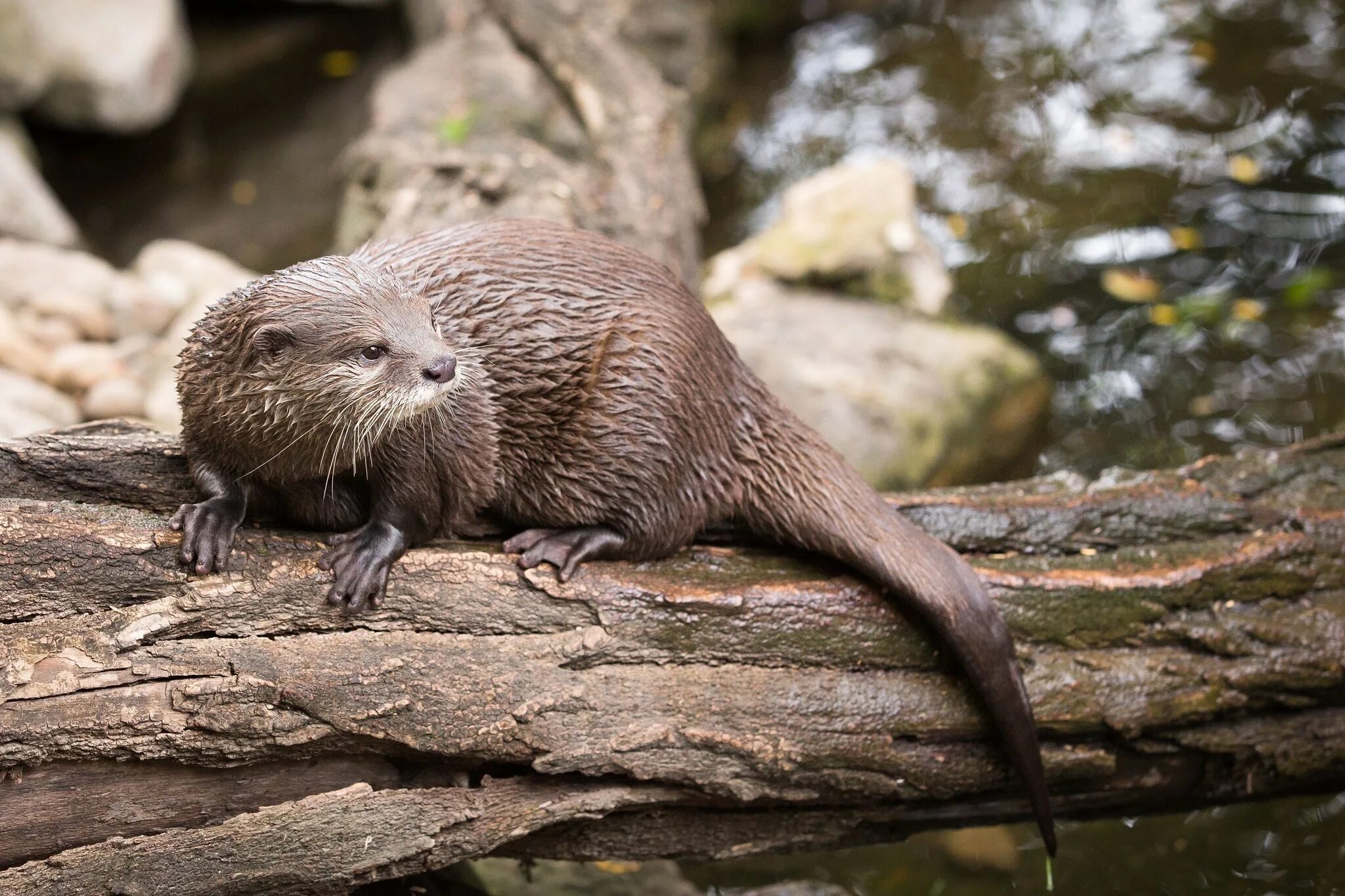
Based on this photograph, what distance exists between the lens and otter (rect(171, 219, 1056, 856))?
180 centimetres

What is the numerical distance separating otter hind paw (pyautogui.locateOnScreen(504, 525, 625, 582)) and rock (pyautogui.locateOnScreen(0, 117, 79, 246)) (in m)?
3.23

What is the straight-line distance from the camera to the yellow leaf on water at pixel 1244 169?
4754 millimetres

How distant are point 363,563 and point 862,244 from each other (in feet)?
9.28

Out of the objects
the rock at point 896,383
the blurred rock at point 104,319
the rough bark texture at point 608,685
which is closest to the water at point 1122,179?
the rock at point 896,383

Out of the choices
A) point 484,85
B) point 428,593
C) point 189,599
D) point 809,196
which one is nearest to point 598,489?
point 428,593

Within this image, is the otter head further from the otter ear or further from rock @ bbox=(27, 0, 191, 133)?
rock @ bbox=(27, 0, 191, 133)

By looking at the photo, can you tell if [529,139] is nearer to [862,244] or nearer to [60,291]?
[862,244]

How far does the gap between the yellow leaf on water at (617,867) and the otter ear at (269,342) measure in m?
1.52

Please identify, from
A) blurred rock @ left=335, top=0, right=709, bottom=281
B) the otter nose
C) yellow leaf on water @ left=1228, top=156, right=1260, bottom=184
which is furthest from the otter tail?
yellow leaf on water @ left=1228, top=156, right=1260, bottom=184

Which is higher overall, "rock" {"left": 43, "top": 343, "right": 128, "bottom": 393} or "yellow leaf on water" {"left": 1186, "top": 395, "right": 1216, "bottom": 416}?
"yellow leaf on water" {"left": 1186, "top": 395, "right": 1216, "bottom": 416}

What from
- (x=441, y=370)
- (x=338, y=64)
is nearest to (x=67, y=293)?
(x=338, y=64)

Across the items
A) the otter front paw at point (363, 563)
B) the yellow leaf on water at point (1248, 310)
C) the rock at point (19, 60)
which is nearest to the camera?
the otter front paw at point (363, 563)

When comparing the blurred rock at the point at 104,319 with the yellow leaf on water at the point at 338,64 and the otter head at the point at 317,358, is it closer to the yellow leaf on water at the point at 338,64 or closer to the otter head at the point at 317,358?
the otter head at the point at 317,358

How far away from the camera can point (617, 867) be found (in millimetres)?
2910
